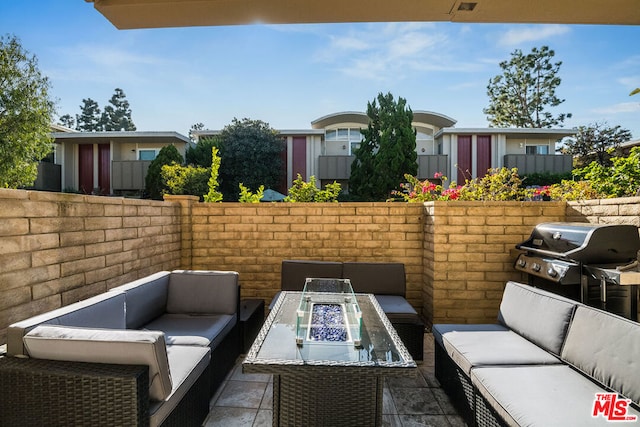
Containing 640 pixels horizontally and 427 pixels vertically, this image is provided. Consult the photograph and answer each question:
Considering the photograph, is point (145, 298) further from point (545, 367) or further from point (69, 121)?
point (69, 121)

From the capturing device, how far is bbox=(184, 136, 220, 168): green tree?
1489 cm

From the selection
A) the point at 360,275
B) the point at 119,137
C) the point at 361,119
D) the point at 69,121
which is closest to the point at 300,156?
the point at 361,119

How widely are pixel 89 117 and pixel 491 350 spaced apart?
150 feet

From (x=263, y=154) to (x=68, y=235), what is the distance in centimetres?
1309

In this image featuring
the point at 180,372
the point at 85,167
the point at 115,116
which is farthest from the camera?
the point at 115,116

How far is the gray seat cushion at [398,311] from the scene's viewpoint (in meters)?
3.24

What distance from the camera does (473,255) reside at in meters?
4.00

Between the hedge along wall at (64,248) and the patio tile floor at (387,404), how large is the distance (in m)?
1.39

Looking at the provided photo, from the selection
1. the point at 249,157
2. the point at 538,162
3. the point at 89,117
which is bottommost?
the point at 538,162

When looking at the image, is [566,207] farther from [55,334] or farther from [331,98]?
[331,98]

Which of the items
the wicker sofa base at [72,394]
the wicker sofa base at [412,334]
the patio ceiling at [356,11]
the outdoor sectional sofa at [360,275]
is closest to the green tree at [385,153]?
the outdoor sectional sofa at [360,275]

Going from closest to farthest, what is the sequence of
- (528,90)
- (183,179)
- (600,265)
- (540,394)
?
(540,394)
(600,265)
(183,179)
(528,90)

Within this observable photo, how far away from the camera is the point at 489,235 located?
399 centimetres

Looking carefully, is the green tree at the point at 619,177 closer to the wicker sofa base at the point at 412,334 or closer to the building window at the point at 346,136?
the wicker sofa base at the point at 412,334
